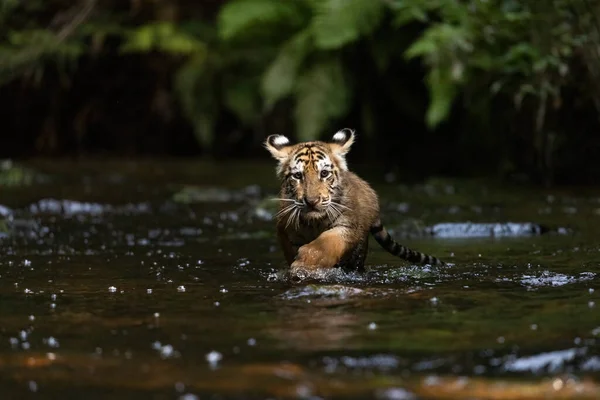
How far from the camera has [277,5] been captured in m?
14.9

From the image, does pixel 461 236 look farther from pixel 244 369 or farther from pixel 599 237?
pixel 244 369

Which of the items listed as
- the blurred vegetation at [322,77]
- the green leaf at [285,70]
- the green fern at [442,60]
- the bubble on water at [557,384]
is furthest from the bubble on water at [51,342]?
the green leaf at [285,70]

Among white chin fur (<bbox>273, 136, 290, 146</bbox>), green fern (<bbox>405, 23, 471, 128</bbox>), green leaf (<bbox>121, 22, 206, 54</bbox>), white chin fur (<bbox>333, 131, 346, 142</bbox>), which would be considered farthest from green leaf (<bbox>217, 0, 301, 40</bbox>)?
white chin fur (<bbox>333, 131, 346, 142</bbox>)

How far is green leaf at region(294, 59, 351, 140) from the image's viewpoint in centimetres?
1402

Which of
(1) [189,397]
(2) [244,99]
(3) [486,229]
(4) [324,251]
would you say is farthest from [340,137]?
(2) [244,99]

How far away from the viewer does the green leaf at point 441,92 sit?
12641 mm

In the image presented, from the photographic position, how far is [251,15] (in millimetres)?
14648

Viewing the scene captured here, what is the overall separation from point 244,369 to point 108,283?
8.34 ft

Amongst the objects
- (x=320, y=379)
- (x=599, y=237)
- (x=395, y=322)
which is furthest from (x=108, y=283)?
(x=599, y=237)

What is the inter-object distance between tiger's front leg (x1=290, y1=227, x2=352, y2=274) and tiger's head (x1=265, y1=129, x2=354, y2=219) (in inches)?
6.9

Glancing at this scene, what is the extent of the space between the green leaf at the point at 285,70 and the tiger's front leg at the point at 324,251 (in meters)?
7.42

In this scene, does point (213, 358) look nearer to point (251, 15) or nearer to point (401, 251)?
point (401, 251)

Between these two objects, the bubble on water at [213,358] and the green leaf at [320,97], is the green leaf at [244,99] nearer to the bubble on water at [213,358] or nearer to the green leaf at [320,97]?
the green leaf at [320,97]

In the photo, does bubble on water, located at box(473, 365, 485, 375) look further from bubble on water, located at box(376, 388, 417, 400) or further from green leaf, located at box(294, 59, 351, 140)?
green leaf, located at box(294, 59, 351, 140)
